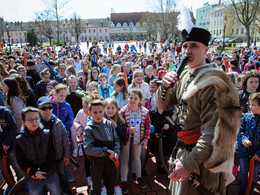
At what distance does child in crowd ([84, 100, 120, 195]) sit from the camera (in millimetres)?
2836

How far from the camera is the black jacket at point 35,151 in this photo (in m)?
2.59

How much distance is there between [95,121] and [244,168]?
2.52 m

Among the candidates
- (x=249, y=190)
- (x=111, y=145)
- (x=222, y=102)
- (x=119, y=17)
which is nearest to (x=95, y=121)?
(x=111, y=145)

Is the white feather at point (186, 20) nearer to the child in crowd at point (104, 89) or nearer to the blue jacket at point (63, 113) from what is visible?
the blue jacket at point (63, 113)

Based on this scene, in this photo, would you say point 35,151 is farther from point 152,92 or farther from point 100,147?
point 152,92

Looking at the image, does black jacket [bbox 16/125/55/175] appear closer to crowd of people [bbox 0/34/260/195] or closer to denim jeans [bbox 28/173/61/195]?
crowd of people [bbox 0/34/260/195]

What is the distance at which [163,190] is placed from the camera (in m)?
3.48

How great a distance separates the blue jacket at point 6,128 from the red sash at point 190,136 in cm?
280

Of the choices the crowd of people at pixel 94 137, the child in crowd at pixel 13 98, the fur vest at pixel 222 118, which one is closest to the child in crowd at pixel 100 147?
the crowd of people at pixel 94 137

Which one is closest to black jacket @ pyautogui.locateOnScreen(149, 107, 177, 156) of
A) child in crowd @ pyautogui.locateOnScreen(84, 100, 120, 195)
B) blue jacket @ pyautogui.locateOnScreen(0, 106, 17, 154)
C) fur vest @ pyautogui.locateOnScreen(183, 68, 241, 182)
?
child in crowd @ pyautogui.locateOnScreen(84, 100, 120, 195)

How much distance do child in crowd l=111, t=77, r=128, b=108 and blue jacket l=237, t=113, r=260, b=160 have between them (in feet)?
8.25

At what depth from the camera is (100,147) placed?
9.39 ft

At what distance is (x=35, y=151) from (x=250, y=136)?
3.26 metres

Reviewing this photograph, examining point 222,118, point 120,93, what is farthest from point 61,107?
point 222,118
